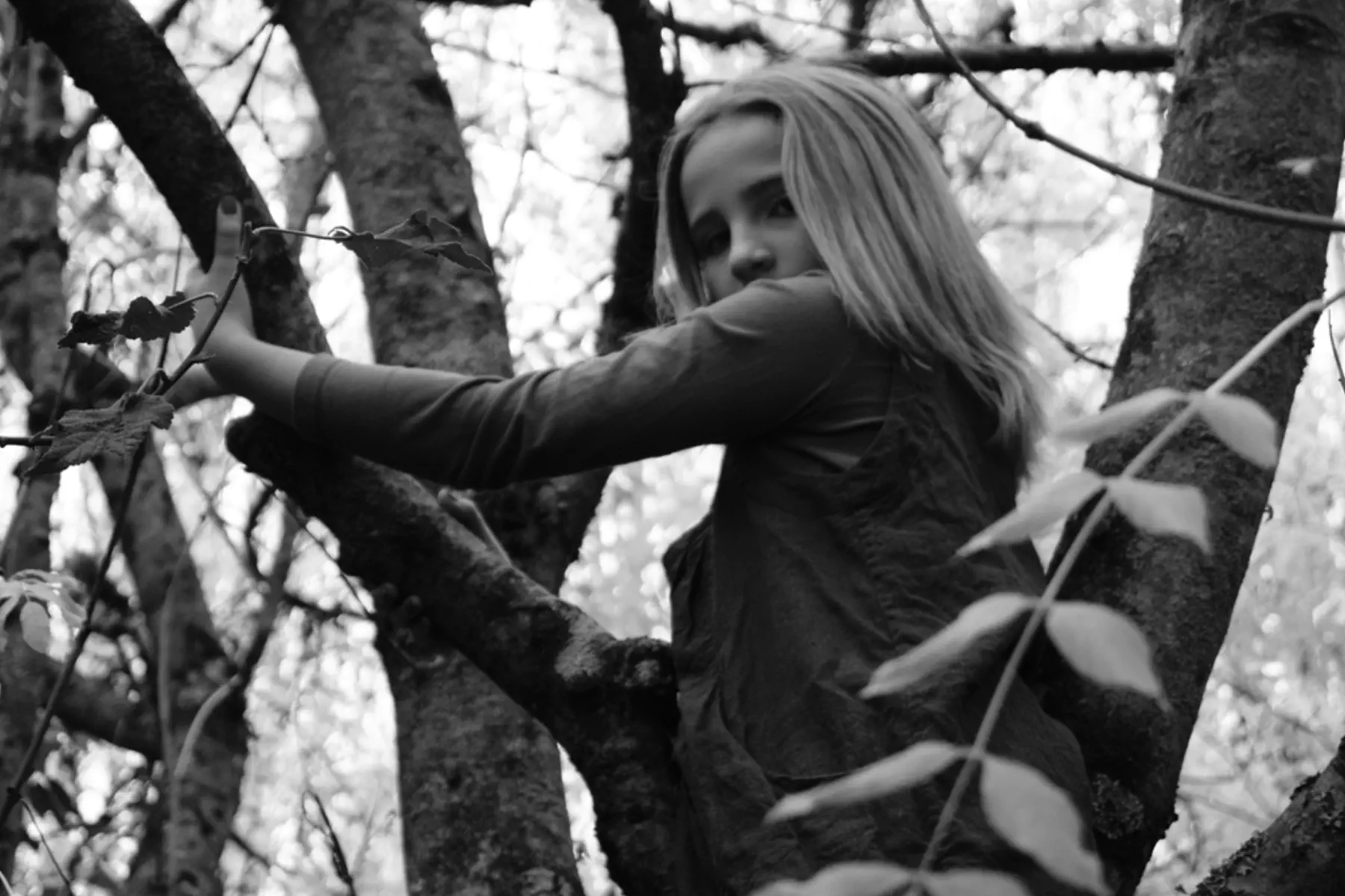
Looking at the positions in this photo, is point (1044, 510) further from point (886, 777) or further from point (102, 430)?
point (102, 430)

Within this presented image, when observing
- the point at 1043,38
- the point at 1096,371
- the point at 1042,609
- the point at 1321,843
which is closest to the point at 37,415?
the point at 1321,843

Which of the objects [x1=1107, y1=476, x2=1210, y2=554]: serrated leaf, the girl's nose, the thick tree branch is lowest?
[x1=1107, y1=476, x2=1210, y2=554]: serrated leaf

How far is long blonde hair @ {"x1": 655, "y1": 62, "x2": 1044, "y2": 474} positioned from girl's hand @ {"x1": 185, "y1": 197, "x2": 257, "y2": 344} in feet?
1.74

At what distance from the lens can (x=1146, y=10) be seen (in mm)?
5164

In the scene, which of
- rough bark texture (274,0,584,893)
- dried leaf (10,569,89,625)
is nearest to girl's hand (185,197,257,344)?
dried leaf (10,569,89,625)

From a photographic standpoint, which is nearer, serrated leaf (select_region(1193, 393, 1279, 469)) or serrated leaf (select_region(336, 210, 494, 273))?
serrated leaf (select_region(1193, 393, 1279, 469))

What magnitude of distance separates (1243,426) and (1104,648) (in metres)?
0.14

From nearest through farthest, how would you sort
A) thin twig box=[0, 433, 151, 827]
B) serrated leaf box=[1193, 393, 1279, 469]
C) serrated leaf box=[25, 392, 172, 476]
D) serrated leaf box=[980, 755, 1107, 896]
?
serrated leaf box=[980, 755, 1107, 896], serrated leaf box=[1193, 393, 1279, 469], serrated leaf box=[25, 392, 172, 476], thin twig box=[0, 433, 151, 827]

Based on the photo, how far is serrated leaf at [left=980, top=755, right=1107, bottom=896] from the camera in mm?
599

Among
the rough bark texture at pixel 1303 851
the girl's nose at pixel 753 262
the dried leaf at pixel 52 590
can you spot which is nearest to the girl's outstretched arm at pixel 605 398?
the girl's nose at pixel 753 262

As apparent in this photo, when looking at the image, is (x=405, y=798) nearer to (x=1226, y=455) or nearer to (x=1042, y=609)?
(x=1226, y=455)

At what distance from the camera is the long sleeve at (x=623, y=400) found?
1.72m

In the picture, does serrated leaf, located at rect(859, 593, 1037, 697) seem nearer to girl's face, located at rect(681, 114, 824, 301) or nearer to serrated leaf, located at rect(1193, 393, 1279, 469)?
serrated leaf, located at rect(1193, 393, 1279, 469)

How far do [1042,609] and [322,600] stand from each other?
15.8 feet
